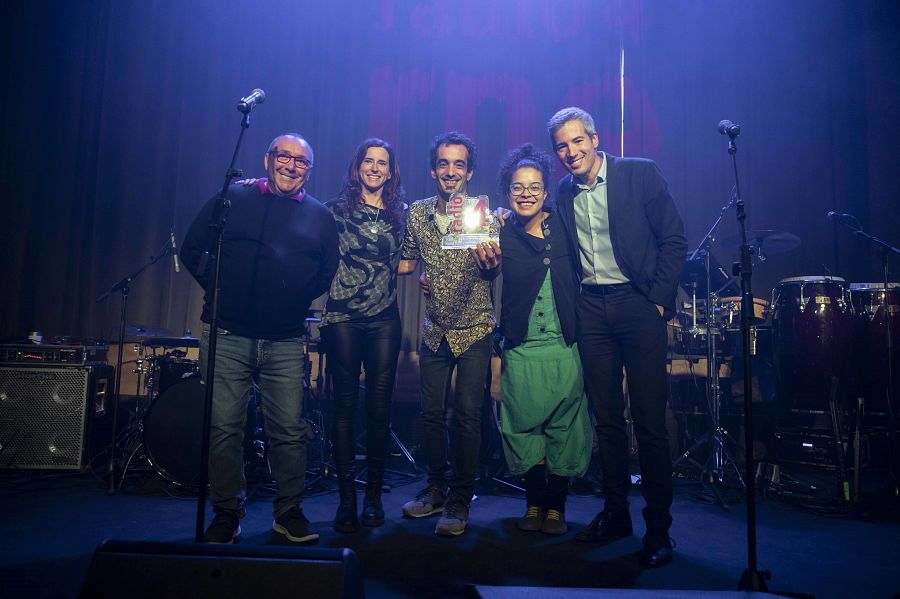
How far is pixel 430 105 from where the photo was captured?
627cm

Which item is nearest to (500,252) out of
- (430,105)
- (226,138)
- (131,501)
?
(131,501)

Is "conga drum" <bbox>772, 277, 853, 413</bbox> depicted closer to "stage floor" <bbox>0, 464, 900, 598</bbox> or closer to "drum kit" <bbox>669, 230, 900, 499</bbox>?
"drum kit" <bbox>669, 230, 900, 499</bbox>

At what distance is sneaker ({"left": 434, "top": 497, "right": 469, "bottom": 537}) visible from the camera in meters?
2.74

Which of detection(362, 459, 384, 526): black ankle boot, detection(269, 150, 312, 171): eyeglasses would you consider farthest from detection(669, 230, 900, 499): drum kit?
detection(269, 150, 312, 171): eyeglasses

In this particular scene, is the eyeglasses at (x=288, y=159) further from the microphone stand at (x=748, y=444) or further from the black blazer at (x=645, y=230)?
the microphone stand at (x=748, y=444)

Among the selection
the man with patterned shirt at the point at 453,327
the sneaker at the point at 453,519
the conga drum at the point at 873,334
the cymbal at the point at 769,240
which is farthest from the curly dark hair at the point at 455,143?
the conga drum at the point at 873,334

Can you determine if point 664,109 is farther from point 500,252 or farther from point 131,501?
point 131,501

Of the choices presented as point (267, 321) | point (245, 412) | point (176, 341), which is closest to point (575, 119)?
point (267, 321)

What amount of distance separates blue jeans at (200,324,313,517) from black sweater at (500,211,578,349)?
1.02 m

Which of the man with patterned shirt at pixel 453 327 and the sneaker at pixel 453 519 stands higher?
the man with patterned shirt at pixel 453 327

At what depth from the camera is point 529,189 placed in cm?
284

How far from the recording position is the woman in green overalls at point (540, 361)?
9.18ft

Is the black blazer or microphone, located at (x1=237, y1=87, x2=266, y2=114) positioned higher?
microphone, located at (x1=237, y1=87, x2=266, y2=114)

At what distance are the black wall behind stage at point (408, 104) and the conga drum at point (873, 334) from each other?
6.38 ft
